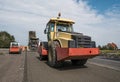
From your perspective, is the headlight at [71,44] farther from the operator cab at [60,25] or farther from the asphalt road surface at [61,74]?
the operator cab at [60,25]

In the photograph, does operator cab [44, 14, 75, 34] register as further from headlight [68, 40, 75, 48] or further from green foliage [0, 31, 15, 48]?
green foliage [0, 31, 15, 48]

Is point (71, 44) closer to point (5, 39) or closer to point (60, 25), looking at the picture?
point (60, 25)

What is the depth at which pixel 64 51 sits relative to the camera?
455 inches

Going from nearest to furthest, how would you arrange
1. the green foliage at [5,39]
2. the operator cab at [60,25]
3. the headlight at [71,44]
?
the headlight at [71,44] < the operator cab at [60,25] < the green foliage at [5,39]

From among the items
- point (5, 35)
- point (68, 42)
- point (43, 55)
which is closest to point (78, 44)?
point (68, 42)

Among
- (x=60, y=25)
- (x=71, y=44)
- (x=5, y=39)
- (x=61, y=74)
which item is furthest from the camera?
(x=5, y=39)

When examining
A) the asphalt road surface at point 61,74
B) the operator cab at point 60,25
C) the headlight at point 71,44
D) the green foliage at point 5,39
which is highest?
the green foliage at point 5,39

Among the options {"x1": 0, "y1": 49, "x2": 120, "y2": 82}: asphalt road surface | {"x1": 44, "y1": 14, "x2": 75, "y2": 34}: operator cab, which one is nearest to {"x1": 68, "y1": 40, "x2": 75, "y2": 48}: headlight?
{"x1": 0, "y1": 49, "x2": 120, "y2": 82}: asphalt road surface

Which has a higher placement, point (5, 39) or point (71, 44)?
point (5, 39)

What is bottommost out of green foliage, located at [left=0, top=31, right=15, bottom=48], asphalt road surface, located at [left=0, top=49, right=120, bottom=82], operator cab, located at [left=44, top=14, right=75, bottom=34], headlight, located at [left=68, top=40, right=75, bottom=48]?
asphalt road surface, located at [left=0, top=49, right=120, bottom=82]

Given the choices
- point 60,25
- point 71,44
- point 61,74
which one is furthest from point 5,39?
point 61,74

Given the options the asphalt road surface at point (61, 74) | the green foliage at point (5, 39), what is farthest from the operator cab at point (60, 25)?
the green foliage at point (5, 39)

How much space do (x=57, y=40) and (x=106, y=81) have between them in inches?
215

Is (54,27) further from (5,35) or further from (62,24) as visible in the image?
(5,35)
